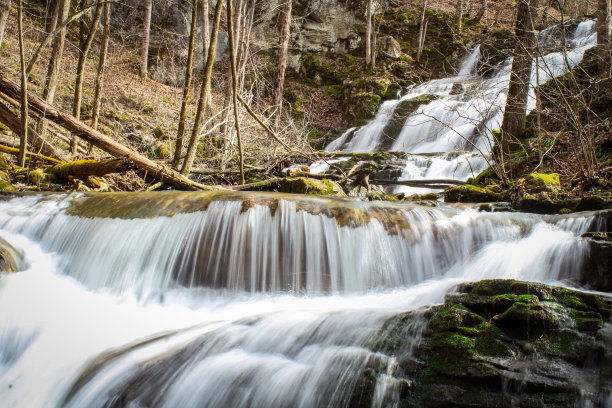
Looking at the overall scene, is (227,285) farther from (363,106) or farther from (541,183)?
(363,106)

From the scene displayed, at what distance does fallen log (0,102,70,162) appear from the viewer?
6196mm

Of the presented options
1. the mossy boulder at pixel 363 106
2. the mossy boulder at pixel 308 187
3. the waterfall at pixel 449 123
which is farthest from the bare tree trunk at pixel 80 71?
the mossy boulder at pixel 363 106

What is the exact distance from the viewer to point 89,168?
21.1 feet

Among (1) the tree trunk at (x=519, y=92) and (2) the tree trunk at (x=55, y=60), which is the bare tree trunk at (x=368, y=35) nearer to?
(1) the tree trunk at (x=519, y=92)

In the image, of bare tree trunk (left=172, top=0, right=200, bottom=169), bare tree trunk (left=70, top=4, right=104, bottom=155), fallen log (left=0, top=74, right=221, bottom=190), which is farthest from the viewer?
bare tree trunk (left=70, top=4, right=104, bottom=155)

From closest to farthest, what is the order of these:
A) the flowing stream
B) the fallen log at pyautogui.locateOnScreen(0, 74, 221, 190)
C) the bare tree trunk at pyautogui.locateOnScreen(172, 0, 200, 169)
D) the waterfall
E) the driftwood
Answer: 1. the flowing stream
2. the fallen log at pyautogui.locateOnScreen(0, 74, 221, 190)
3. the bare tree trunk at pyautogui.locateOnScreen(172, 0, 200, 169)
4. the driftwood
5. the waterfall

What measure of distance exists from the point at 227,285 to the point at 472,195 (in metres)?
4.38

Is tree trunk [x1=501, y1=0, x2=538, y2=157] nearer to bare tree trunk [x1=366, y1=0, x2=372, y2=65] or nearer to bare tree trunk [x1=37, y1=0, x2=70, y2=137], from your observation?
Answer: bare tree trunk [x1=37, y1=0, x2=70, y2=137]

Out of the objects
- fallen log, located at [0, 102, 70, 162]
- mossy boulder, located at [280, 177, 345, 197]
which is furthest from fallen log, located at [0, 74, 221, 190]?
mossy boulder, located at [280, 177, 345, 197]

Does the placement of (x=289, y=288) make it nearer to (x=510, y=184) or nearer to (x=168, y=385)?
(x=168, y=385)

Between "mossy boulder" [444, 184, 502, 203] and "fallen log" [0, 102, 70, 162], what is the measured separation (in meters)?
7.17

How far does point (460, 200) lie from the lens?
6.61 metres

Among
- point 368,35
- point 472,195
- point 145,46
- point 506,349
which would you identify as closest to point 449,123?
point 472,195

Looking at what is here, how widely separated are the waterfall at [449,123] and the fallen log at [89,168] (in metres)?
6.35
